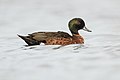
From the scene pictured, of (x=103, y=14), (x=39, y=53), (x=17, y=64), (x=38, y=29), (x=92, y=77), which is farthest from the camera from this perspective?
(x=103, y=14)

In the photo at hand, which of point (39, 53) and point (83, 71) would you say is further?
point (39, 53)

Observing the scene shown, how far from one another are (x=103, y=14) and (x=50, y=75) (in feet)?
5.00

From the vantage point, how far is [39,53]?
258cm

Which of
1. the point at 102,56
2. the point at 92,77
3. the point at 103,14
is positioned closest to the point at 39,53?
the point at 102,56

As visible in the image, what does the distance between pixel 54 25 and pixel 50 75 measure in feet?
4.15

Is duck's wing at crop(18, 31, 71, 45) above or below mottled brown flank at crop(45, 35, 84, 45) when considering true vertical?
above

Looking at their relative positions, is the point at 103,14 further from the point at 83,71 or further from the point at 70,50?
the point at 83,71

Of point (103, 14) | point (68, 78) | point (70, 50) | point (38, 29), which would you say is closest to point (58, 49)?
point (70, 50)

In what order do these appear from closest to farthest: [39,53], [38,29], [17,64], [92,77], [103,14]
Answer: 1. [92,77]
2. [17,64]
3. [39,53]
4. [38,29]
5. [103,14]

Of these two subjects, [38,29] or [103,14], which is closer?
[38,29]

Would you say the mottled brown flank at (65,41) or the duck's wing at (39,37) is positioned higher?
the duck's wing at (39,37)

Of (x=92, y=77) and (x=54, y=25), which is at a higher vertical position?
(x=54, y=25)

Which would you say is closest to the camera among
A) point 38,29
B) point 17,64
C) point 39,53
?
point 17,64

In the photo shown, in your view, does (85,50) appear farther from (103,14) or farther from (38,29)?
(103,14)
